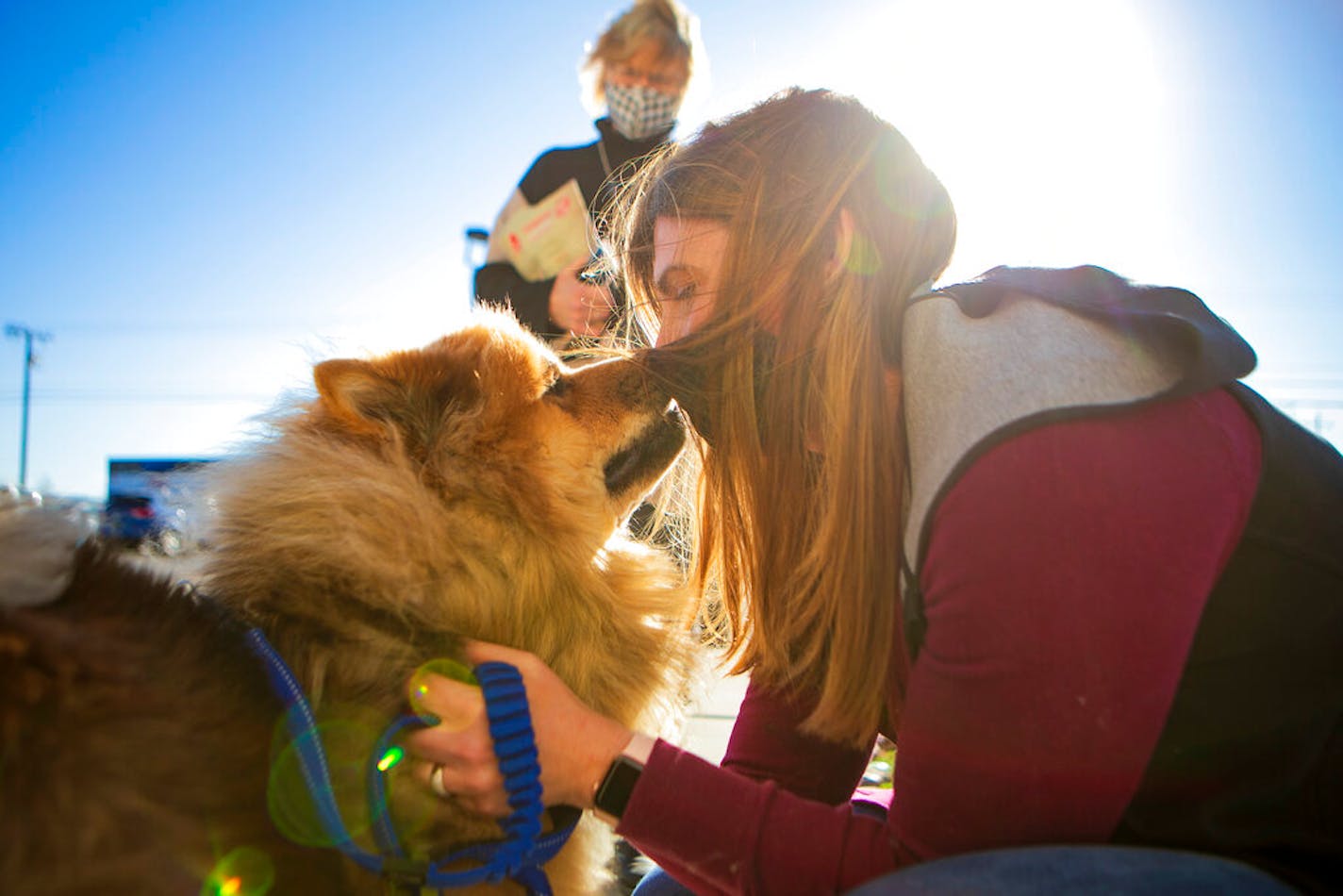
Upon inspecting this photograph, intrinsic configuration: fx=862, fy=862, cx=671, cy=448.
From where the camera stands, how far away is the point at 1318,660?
1135 millimetres

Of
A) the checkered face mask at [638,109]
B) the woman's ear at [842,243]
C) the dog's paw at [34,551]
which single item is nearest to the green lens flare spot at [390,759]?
the dog's paw at [34,551]

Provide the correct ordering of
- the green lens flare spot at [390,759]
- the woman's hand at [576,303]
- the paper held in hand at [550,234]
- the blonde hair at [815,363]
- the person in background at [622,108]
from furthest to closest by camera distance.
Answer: the person in background at [622,108] < the paper held in hand at [550,234] < the woman's hand at [576,303] < the blonde hair at [815,363] < the green lens flare spot at [390,759]

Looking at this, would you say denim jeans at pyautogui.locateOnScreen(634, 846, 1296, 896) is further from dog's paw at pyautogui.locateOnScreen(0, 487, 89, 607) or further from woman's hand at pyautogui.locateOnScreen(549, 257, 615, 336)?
woman's hand at pyautogui.locateOnScreen(549, 257, 615, 336)

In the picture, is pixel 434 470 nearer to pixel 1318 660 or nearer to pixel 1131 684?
pixel 1131 684

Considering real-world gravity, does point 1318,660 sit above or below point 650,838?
above

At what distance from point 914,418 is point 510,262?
2.04m

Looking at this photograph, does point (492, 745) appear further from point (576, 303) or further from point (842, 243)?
point (576, 303)

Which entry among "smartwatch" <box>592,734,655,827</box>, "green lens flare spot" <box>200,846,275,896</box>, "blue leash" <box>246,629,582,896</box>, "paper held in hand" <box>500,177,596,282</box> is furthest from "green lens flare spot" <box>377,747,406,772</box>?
"paper held in hand" <box>500,177,596,282</box>

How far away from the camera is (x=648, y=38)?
311cm

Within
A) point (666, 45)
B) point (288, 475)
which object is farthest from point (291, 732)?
point (666, 45)

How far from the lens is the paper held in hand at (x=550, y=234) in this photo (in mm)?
2885

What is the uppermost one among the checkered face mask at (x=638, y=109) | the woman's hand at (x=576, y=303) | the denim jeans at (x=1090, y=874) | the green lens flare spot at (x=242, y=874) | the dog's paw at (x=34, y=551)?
the checkered face mask at (x=638, y=109)

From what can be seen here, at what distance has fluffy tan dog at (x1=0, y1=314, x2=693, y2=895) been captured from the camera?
39.6 inches

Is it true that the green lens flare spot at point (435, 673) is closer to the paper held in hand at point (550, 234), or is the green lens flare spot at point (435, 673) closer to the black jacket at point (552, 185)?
the black jacket at point (552, 185)
